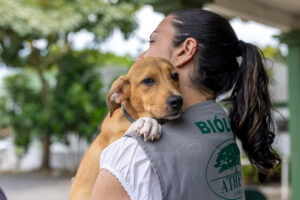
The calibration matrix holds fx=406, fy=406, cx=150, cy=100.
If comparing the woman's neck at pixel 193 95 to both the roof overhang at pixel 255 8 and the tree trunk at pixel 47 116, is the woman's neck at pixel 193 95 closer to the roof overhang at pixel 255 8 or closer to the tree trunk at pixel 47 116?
the roof overhang at pixel 255 8

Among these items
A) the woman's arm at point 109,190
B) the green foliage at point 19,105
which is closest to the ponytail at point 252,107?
the woman's arm at point 109,190

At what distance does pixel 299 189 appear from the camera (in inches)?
→ 182

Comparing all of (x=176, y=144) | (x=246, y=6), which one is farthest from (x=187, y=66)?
(x=246, y=6)

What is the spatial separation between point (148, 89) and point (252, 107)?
0.36 metres

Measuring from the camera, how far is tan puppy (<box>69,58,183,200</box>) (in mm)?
1316

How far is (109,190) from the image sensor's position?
1039 millimetres

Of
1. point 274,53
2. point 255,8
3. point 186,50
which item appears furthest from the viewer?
point 274,53

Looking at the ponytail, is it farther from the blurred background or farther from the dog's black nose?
the blurred background

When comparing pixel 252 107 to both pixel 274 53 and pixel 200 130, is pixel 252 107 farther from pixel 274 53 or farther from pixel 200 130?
pixel 274 53

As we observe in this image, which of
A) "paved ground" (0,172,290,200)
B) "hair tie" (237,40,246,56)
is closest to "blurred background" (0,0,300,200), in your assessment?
"paved ground" (0,172,290,200)

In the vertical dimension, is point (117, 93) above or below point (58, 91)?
above

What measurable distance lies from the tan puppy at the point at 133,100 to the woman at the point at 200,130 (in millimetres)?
57

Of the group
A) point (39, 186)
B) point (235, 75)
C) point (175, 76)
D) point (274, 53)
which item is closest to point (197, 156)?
point (175, 76)

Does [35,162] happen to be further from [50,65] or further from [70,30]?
[70,30]
